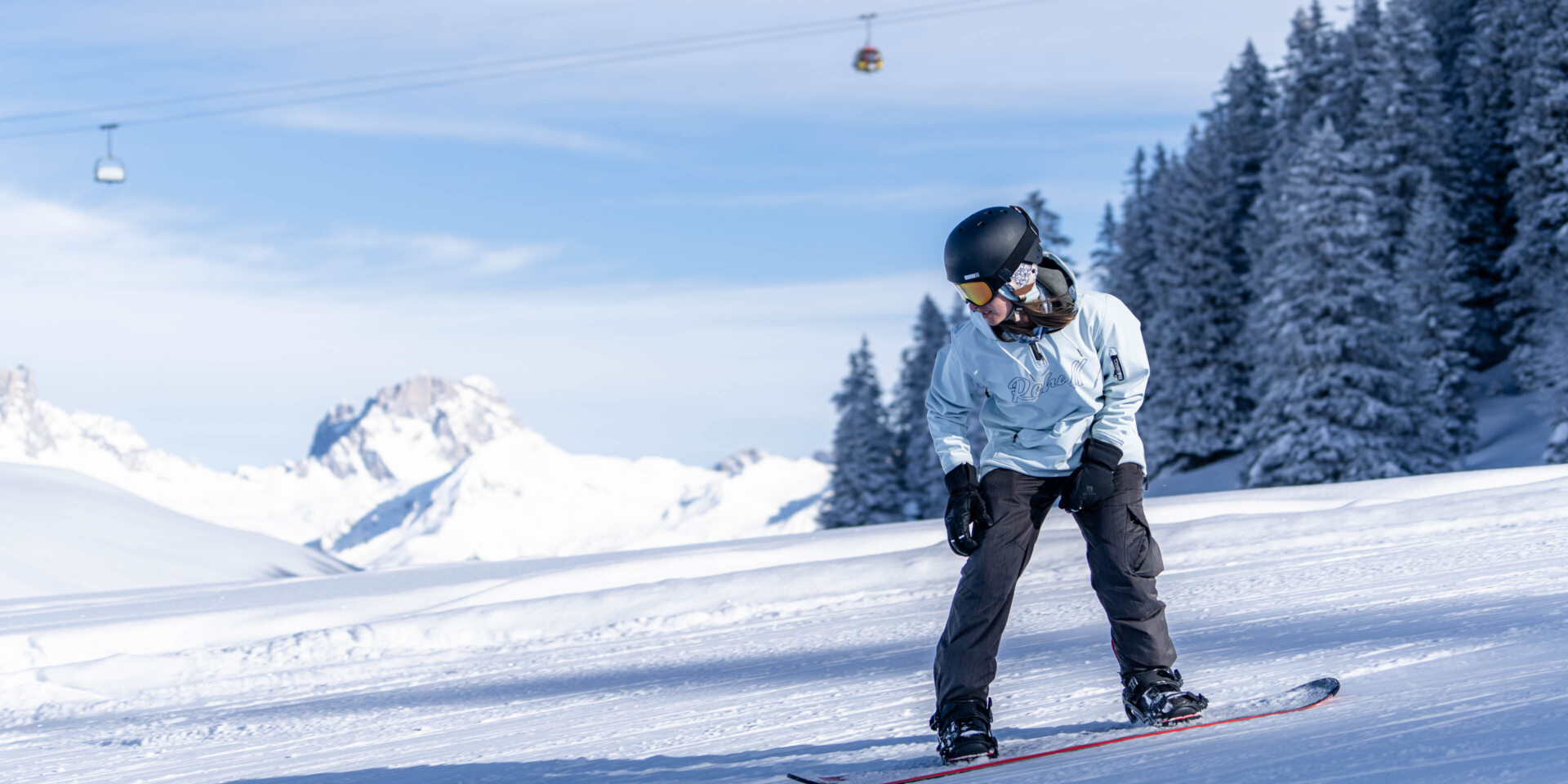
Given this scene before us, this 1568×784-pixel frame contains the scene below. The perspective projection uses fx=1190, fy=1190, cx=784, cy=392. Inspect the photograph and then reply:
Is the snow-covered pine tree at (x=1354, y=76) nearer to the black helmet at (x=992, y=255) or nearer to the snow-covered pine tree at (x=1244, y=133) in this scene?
the snow-covered pine tree at (x=1244, y=133)

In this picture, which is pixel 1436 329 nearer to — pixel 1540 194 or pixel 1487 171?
pixel 1540 194

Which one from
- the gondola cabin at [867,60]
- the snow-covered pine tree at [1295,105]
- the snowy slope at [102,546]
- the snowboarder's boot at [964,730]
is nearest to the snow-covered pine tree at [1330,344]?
the snow-covered pine tree at [1295,105]

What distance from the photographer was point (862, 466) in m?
35.7

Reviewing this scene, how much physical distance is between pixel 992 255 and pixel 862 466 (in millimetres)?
32277

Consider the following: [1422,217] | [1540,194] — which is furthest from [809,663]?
[1540,194]

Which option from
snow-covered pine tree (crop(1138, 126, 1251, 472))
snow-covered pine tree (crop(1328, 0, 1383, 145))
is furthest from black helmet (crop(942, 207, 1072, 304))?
snow-covered pine tree (crop(1328, 0, 1383, 145))

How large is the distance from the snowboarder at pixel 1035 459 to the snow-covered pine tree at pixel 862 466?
101 ft

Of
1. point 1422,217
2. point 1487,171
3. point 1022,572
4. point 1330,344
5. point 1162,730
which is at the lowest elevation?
point 1162,730

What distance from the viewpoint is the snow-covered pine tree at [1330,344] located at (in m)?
27.1

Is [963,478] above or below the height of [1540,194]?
below

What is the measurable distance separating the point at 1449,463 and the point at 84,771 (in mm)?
29354

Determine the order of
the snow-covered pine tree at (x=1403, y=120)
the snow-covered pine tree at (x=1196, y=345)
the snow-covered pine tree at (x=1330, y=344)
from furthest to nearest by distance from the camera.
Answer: the snow-covered pine tree at (x=1196, y=345)
the snow-covered pine tree at (x=1403, y=120)
the snow-covered pine tree at (x=1330, y=344)

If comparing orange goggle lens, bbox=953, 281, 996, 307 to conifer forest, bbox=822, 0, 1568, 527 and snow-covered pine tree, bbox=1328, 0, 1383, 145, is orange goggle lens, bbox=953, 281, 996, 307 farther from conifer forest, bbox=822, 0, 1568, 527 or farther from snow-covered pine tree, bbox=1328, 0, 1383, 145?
snow-covered pine tree, bbox=1328, 0, 1383, 145

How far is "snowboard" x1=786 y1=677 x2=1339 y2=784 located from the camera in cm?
350
